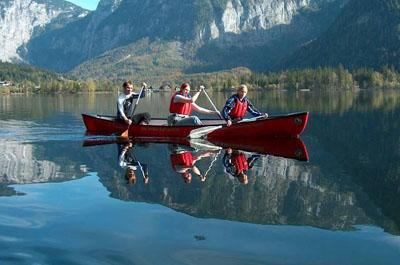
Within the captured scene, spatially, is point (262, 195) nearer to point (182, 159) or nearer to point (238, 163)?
point (238, 163)

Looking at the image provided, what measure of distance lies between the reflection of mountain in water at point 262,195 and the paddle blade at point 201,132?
279 inches

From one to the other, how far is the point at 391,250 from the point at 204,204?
4.98 m

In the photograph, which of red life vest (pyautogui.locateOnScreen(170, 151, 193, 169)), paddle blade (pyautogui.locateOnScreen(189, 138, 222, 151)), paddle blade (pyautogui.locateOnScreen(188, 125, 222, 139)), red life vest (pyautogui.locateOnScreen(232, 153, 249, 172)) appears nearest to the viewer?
red life vest (pyautogui.locateOnScreen(232, 153, 249, 172))

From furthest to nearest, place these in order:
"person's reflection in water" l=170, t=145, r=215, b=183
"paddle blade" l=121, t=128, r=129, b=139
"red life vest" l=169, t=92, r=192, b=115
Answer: "paddle blade" l=121, t=128, r=129, b=139 < "red life vest" l=169, t=92, r=192, b=115 < "person's reflection in water" l=170, t=145, r=215, b=183

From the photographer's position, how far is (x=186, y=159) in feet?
71.5

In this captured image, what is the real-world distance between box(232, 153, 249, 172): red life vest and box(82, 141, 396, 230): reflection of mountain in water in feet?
1.33

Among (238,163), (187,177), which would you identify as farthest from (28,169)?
(238,163)

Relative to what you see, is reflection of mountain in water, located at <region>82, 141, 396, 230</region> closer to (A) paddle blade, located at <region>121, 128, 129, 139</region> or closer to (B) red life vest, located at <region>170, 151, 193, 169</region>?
(B) red life vest, located at <region>170, 151, 193, 169</region>

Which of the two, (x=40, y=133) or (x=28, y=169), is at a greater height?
(x=40, y=133)

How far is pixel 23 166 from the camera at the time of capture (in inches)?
821

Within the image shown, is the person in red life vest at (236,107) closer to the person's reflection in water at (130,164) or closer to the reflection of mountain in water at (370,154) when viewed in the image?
the reflection of mountain in water at (370,154)

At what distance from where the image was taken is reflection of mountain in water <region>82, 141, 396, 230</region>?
13.0 meters

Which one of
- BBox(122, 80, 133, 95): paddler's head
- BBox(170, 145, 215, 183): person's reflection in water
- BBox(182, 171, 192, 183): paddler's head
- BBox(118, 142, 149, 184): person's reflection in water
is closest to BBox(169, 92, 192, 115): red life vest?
BBox(122, 80, 133, 95): paddler's head

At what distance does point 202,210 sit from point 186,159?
825cm
